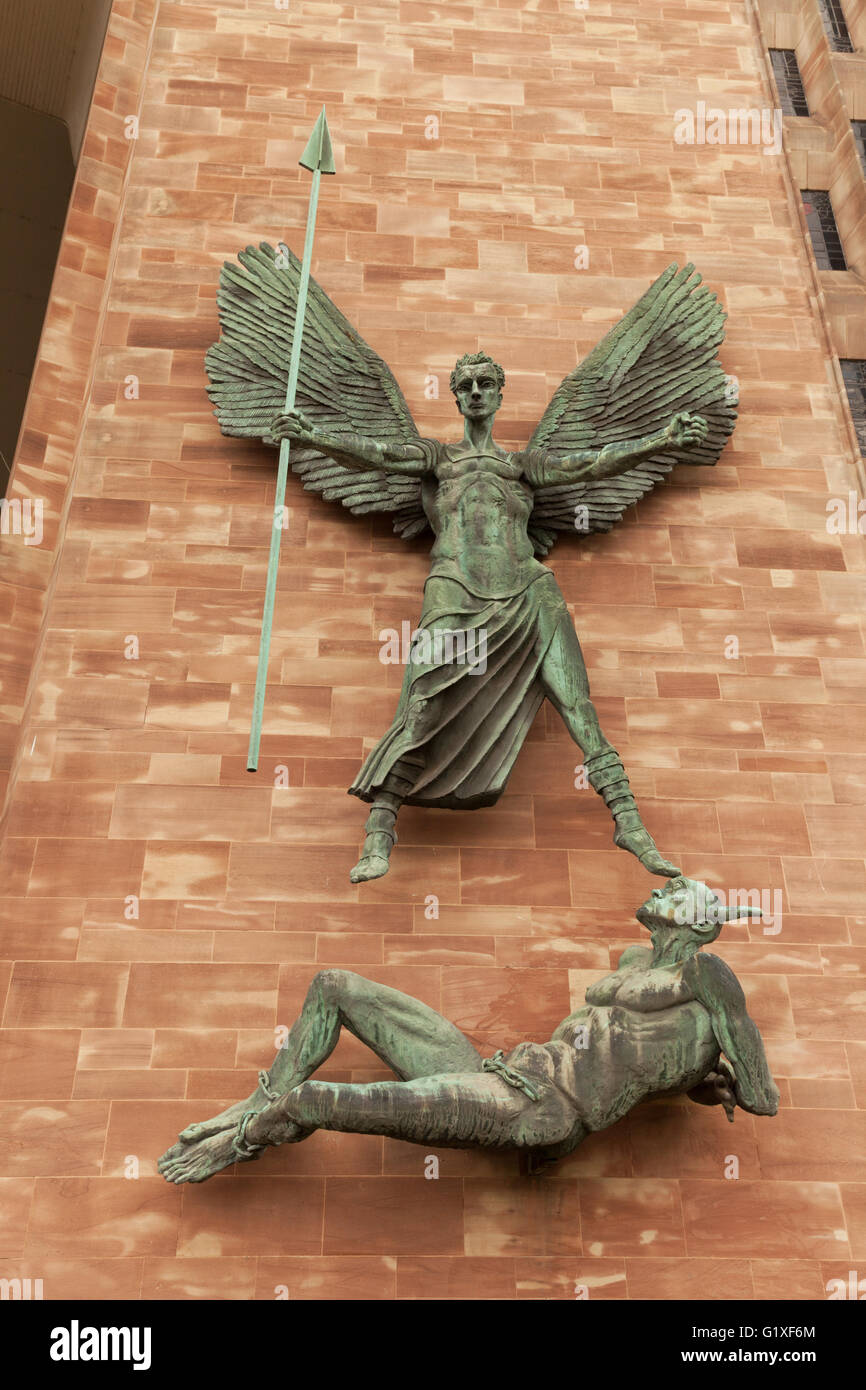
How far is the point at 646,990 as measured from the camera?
687cm

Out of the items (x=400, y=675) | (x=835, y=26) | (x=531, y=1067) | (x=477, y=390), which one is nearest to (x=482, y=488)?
(x=477, y=390)

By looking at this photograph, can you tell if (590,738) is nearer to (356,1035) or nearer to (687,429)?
(687,429)

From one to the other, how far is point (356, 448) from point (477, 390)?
Answer: 0.87 metres

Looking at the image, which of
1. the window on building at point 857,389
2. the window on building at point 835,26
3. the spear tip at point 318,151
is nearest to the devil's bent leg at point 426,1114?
the spear tip at point 318,151

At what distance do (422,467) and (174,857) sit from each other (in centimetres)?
274

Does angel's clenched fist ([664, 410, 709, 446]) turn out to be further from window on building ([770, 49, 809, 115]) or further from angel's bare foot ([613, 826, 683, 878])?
window on building ([770, 49, 809, 115])

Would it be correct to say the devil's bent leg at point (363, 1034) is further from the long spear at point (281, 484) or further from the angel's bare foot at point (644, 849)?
the angel's bare foot at point (644, 849)

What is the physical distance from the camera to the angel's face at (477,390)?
880cm

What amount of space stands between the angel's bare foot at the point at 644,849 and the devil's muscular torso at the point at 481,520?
156 cm

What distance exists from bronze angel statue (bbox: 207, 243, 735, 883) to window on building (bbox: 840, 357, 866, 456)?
1.64 metres

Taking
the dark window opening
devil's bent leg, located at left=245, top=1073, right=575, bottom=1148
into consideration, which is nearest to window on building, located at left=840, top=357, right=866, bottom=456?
devil's bent leg, located at left=245, top=1073, right=575, bottom=1148

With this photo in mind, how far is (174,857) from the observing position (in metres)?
8.09

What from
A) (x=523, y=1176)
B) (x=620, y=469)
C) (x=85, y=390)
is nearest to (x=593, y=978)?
(x=523, y=1176)

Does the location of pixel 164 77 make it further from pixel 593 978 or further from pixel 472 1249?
pixel 472 1249
